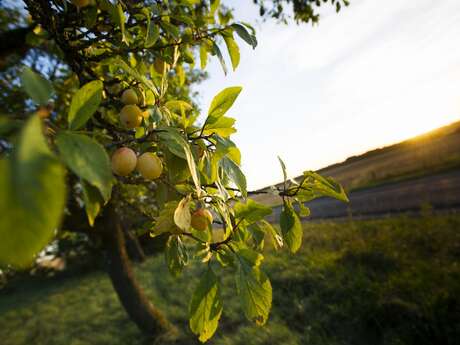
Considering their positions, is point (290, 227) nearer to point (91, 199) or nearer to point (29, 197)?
point (91, 199)

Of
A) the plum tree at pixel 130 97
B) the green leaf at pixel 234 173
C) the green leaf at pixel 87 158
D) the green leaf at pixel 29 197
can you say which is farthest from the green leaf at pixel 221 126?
the green leaf at pixel 29 197

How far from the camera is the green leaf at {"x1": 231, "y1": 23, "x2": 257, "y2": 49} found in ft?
4.62

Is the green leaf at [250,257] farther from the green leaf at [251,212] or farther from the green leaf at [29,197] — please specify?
the green leaf at [29,197]

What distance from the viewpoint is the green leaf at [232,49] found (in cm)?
144

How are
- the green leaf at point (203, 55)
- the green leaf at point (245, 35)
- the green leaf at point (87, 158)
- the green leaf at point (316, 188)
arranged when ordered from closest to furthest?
1. the green leaf at point (87, 158)
2. the green leaf at point (316, 188)
3. the green leaf at point (245, 35)
4. the green leaf at point (203, 55)

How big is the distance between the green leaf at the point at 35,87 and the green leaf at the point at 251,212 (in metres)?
0.76

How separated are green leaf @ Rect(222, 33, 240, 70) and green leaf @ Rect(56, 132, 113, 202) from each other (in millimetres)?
1113

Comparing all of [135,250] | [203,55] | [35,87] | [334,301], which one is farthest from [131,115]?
[135,250]

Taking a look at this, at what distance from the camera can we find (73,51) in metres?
1.35

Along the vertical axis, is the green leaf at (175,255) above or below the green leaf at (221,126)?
below

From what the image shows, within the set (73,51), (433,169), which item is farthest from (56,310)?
(433,169)

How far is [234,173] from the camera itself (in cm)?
97

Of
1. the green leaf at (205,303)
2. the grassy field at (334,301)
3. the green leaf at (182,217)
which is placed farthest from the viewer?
the grassy field at (334,301)

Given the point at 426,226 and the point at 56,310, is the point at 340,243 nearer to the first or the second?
the point at 426,226
